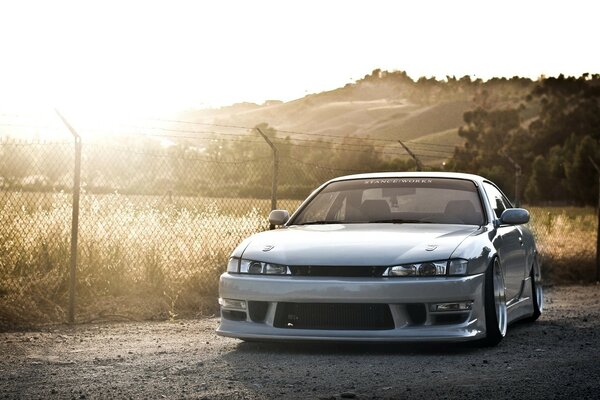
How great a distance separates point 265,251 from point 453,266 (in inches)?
59.6

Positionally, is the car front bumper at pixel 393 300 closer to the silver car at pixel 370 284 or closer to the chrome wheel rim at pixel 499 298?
the silver car at pixel 370 284

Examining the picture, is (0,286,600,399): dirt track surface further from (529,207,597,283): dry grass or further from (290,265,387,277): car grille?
(529,207,597,283): dry grass

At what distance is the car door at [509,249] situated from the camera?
9.45m

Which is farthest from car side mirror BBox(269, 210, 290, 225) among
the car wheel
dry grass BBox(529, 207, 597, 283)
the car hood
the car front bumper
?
dry grass BBox(529, 207, 597, 283)

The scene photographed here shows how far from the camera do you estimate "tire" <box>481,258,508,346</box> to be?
27.8 feet

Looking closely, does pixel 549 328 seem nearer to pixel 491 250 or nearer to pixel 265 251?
pixel 491 250

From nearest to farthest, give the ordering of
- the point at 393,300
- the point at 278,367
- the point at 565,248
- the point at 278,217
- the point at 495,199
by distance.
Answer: the point at 278,367 → the point at 393,300 → the point at 278,217 → the point at 495,199 → the point at 565,248

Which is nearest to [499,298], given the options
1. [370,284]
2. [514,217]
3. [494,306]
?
[494,306]

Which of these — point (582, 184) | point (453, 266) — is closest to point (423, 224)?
point (453, 266)

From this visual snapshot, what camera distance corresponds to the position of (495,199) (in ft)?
34.2

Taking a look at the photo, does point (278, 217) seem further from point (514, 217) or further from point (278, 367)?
point (278, 367)

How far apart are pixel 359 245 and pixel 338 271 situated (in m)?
0.35

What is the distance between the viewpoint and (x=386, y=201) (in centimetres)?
986

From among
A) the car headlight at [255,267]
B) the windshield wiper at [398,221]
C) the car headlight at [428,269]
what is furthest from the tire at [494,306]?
the car headlight at [255,267]
